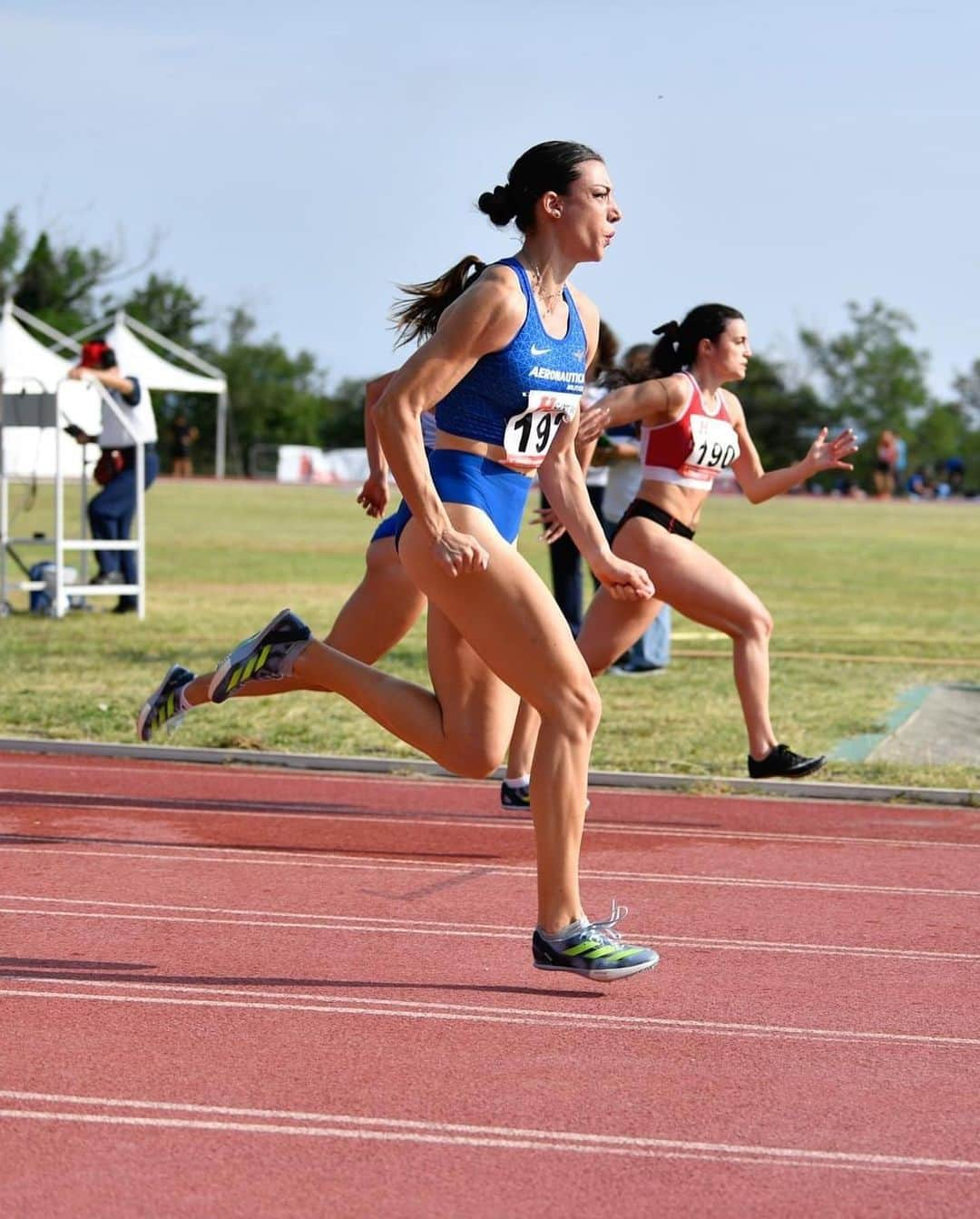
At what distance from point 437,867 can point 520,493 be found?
190cm

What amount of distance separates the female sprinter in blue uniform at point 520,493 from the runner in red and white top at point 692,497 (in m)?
2.40

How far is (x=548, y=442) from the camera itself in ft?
17.7

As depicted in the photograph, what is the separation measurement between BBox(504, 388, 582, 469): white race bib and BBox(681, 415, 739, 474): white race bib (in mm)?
2784

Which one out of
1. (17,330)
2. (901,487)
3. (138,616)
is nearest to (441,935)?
(138,616)

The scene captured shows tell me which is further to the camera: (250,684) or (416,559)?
(250,684)

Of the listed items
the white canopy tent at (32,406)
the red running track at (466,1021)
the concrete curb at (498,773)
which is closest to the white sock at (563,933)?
the red running track at (466,1021)

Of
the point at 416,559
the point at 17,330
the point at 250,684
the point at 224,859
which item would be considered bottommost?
the point at 224,859

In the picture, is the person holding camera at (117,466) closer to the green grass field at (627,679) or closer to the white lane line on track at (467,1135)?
the green grass field at (627,679)

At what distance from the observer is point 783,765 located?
7883 millimetres

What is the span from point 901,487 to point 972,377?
5786cm

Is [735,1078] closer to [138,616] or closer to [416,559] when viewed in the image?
[416,559]

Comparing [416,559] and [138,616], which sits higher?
[416,559]

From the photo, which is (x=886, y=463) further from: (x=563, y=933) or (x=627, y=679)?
(x=563, y=933)

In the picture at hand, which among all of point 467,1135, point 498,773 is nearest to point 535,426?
point 467,1135
